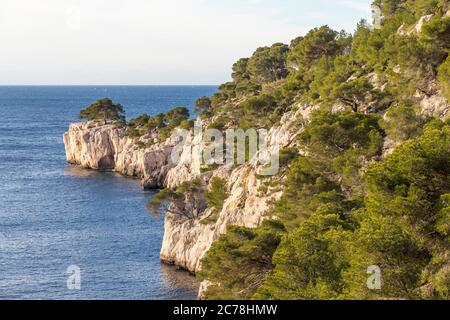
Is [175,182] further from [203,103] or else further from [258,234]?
[258,234]

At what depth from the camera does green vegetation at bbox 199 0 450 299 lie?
22.8m

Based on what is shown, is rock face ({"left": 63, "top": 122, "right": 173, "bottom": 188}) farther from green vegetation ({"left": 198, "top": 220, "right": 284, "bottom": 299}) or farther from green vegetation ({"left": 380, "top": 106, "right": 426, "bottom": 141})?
green vegetation ({"left": 198, "top": 220, "right": 284, "bottom": 299})

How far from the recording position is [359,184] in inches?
1564

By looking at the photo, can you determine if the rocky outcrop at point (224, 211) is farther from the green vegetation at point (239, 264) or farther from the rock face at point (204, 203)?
the green vegetation at point (239, 264)

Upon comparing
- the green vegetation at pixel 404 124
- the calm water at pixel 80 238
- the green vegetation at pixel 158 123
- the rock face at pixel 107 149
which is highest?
the green vegetation at pixel 404 124

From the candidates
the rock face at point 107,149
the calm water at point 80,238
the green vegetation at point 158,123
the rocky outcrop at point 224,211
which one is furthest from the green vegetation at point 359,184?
the rock face at point 107,149

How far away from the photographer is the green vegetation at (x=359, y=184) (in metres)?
22.8

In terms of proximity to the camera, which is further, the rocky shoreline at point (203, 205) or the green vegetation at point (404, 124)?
the rocky shoreline at point (203, 205)

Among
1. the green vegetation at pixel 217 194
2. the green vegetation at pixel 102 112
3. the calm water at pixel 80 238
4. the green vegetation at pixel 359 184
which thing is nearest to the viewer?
the green vegetation at pixel 359 184

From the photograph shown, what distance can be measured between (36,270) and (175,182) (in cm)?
3422

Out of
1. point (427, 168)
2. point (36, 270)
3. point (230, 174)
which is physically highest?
point (427, 168)

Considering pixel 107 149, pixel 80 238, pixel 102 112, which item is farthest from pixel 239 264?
pixel 102 112

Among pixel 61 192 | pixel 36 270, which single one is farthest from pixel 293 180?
pixel 61 192
